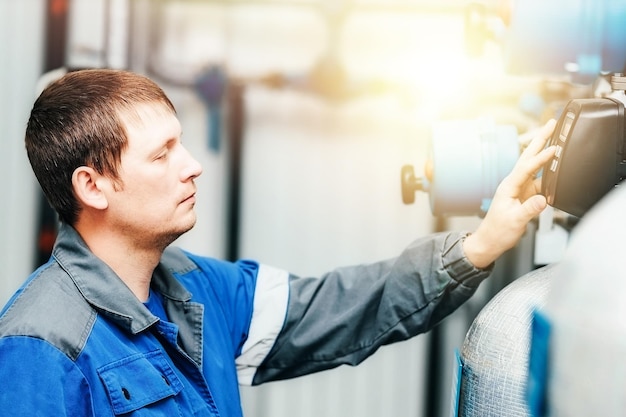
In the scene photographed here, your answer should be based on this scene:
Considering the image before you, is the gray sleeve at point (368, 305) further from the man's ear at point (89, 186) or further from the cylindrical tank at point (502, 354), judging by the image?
the man's ear at point (89, 186)

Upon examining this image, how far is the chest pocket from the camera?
1.31m

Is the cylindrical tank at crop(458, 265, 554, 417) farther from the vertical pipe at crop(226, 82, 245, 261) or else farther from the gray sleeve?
the vertical pipe at crop(226, 82, 245, 261)

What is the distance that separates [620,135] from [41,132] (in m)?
0.96

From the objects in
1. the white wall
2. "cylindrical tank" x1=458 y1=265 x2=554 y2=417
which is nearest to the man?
"cylindrical tank" x1=458 y1=265 x2=554 y2=417

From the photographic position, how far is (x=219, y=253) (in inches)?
101

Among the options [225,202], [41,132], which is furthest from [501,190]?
[225,202]

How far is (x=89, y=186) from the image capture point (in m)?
1.46

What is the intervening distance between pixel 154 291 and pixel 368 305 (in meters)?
0.42

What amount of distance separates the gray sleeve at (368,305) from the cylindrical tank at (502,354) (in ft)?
0.74

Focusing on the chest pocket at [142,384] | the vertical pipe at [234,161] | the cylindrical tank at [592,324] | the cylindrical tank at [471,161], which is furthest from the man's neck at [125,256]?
the vertical pipe at [234,161]

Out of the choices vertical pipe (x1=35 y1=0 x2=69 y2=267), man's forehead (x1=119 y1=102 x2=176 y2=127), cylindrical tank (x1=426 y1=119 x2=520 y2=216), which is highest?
vertical pipe (x1=35 y1=0 x2=69 y2=267)

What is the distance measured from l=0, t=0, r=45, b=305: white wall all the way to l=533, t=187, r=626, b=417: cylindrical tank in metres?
2.07

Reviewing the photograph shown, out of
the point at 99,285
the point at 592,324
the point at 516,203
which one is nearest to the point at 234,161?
the point at 99,285

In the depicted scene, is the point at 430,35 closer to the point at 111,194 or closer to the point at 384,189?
the point at 384,189
